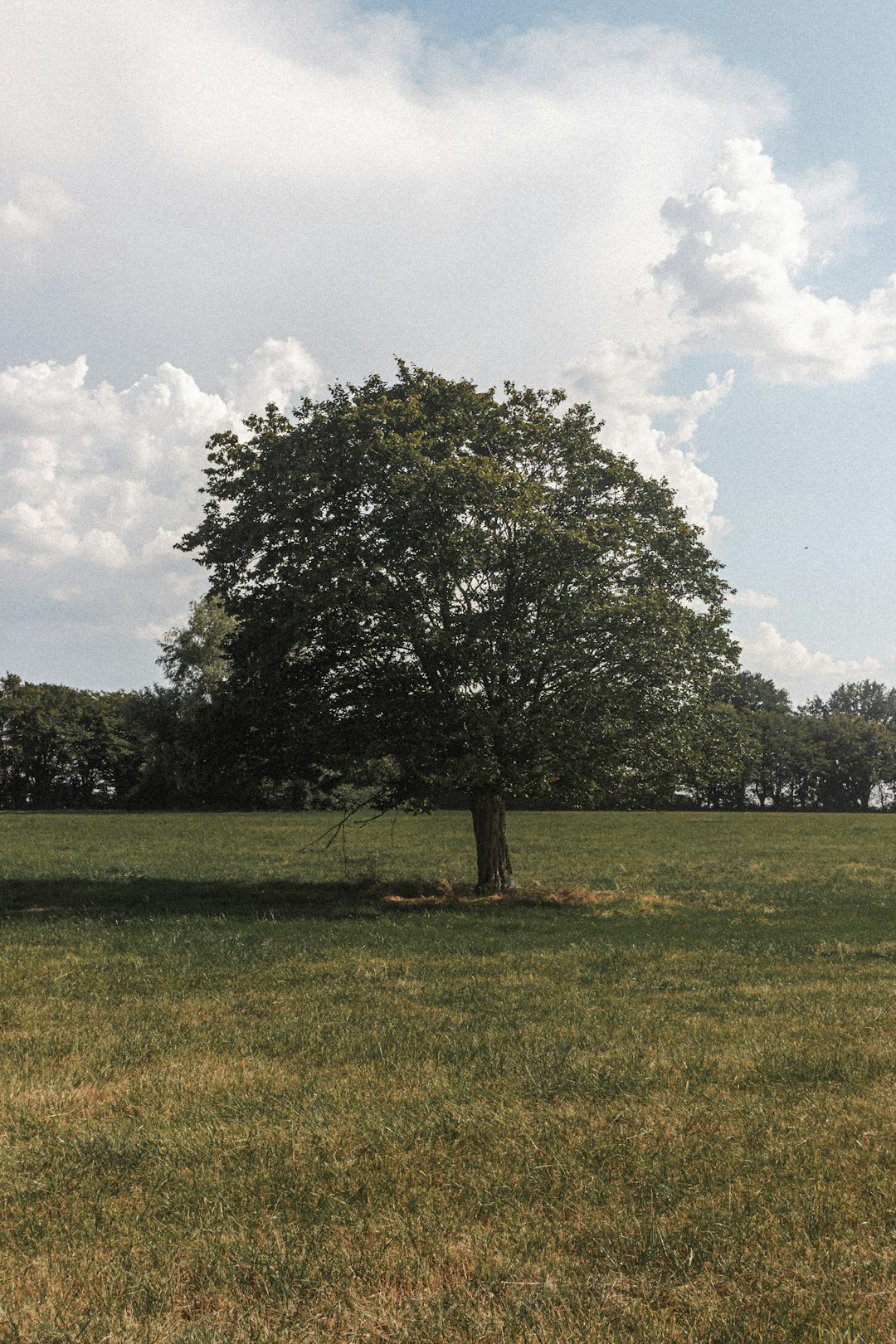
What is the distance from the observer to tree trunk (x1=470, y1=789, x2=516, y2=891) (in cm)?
2522

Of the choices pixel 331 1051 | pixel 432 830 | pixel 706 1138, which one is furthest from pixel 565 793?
pixel 432 830

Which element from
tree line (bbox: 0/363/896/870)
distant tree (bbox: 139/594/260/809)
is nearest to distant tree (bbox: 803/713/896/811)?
distant tree (bbox: 139/594/260/809)

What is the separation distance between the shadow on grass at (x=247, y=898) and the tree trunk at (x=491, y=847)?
22.8 inches

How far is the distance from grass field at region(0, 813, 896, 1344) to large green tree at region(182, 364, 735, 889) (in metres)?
5.77

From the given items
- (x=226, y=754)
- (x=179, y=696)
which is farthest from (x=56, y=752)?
(x=226, y=754)

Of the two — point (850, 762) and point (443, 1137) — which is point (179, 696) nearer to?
point (443, 1137)

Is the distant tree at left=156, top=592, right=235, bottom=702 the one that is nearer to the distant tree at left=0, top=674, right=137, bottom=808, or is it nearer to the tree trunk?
the distant tree at left=0, top=674, right=137, bottom=808

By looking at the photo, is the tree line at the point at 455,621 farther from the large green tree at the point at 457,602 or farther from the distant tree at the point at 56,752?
the distant tree at the point at 56,752

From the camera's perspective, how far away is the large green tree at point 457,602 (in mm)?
21406

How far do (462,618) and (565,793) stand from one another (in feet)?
18.0

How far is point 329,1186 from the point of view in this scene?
21.8ft

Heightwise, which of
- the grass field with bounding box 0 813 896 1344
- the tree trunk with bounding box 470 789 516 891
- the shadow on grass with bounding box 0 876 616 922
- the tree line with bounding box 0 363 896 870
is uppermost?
the tree line with bounding box 0 363 896 870

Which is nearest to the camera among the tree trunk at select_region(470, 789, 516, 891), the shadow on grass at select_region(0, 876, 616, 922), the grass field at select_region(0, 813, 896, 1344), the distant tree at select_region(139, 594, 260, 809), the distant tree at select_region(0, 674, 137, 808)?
the grass field at select_region(0, 813, 896, 1344)

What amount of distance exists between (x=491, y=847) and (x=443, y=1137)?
60.3ft
